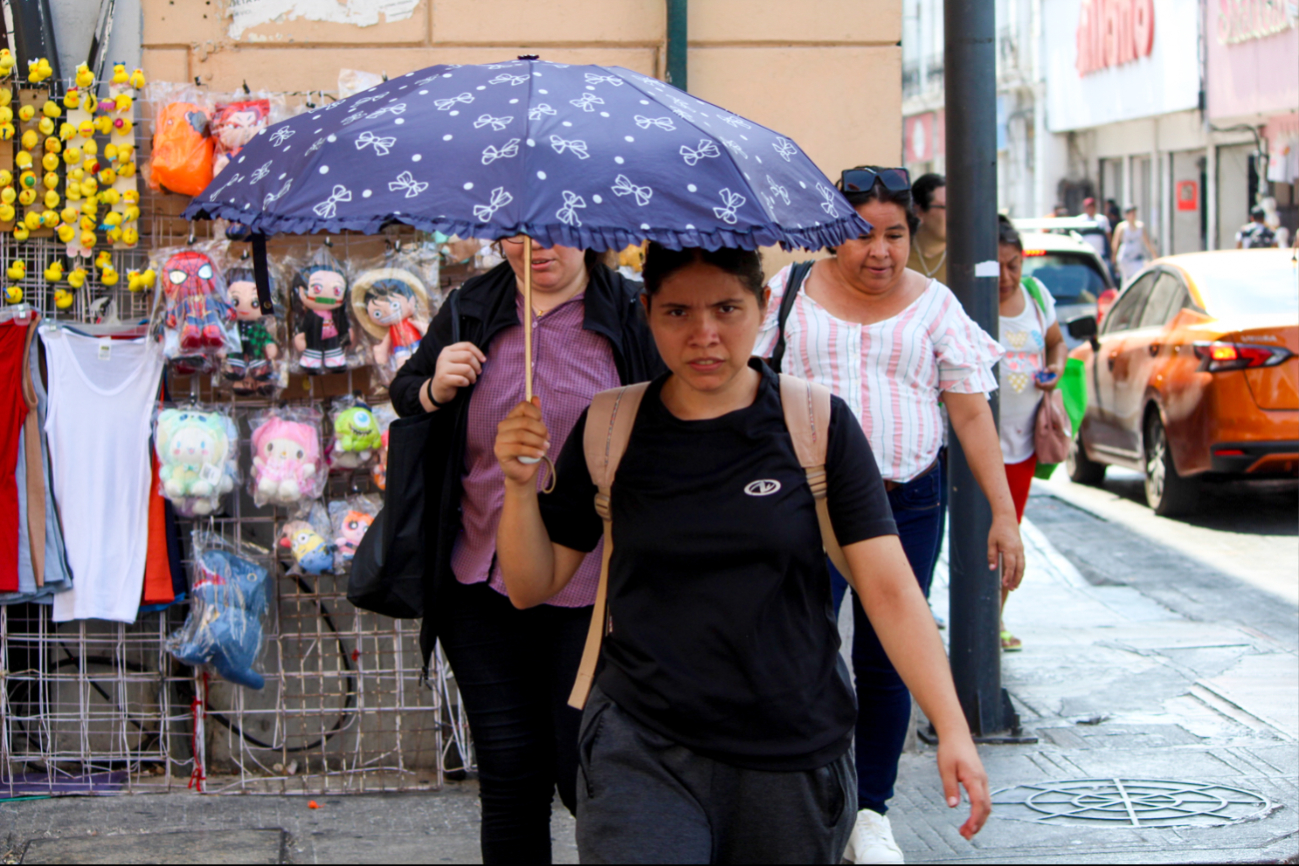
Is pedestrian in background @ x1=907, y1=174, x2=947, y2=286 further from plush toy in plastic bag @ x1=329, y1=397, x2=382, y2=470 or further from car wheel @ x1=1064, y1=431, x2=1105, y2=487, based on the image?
car wheel @ x1=1064, y1=431, x2=1105, y2=487

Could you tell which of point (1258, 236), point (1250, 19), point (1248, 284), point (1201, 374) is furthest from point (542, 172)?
point (1250, 19)

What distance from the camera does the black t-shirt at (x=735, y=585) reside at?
7.79 ft

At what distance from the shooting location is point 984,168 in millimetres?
5070

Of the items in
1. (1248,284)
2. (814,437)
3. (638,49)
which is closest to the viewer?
(814,437)

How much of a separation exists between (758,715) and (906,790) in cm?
261

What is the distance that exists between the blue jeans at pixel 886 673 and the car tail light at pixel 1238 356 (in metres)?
5.36

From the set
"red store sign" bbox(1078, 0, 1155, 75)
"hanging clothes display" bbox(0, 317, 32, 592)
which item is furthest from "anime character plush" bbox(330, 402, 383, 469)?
"red store sign" bbox(1078, 0, 1155, 75)

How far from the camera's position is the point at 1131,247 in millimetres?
22312

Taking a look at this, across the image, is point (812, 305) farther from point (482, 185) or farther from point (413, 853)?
point (413, 853)

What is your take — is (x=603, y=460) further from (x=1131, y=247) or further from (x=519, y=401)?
(x=1131, y=247)

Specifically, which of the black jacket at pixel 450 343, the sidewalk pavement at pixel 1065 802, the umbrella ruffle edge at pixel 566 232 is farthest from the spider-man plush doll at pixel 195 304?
the umbrella ruffle edge at pixel 566 232

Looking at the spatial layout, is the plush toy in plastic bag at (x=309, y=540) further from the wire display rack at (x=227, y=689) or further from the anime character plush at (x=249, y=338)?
the anime character plush at (x=249, y=338)

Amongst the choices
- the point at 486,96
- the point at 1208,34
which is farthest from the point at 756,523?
the point at 1208,34

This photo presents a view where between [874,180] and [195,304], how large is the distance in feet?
7.16
